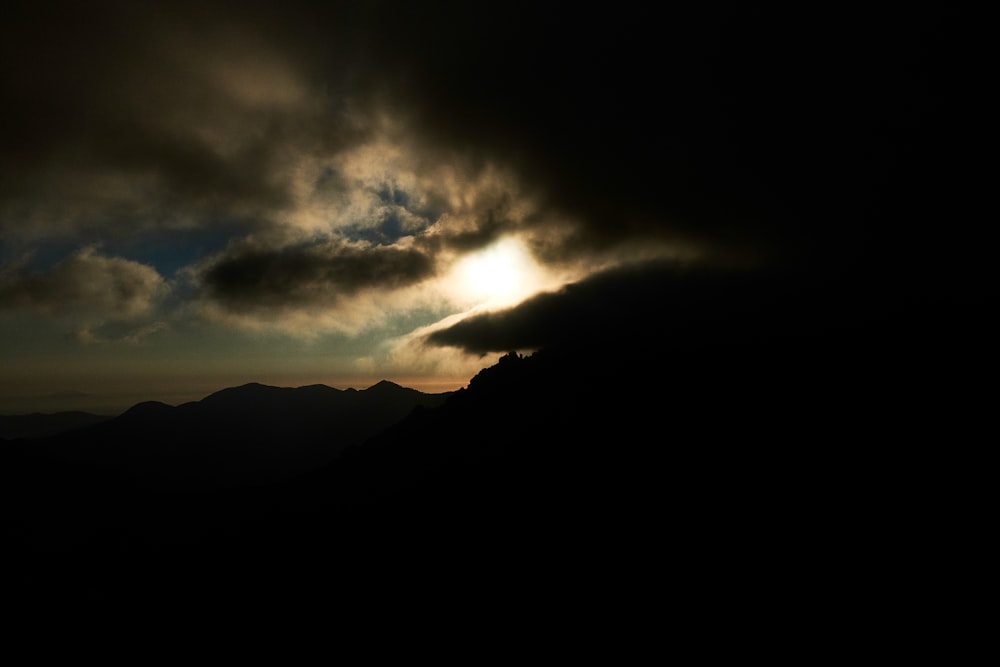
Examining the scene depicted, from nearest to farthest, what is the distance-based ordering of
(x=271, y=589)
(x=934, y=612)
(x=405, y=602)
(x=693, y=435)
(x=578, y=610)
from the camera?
1. (x=934, y=612)
2. (x=578, y=610)
3. (x=405, y=602)
4. (x=271, y=589)
5. (x=693, y=435)

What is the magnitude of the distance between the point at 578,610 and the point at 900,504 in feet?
362

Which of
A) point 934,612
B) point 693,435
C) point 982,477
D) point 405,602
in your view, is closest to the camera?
point 934,612

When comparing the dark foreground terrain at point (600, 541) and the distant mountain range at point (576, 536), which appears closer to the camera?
the dark foreground terrain at point (600, 541)

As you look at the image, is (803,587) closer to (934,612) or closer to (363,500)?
(934,612)

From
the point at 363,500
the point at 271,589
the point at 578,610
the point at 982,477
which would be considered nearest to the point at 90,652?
the point at 271,589

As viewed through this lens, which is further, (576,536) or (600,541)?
(576,536)

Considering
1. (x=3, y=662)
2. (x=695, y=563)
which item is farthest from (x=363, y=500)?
(x=695, y=563)

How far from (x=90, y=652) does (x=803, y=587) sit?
7250 inches

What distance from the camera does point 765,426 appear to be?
18662 cm

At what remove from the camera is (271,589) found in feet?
429

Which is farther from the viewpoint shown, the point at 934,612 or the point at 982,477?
the point at 982,477

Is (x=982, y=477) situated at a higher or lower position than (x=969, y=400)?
lower

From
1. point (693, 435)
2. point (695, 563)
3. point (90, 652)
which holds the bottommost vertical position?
point (90, 652)

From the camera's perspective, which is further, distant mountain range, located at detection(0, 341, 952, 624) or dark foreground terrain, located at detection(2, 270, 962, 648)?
distant mountain range, located at detection(0, 341, 952, 624)
